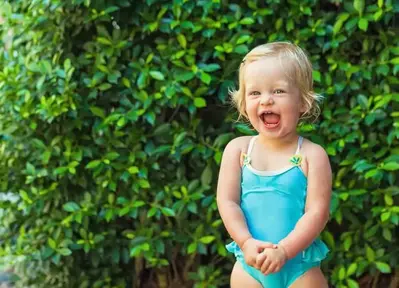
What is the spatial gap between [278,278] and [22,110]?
2.09 meters

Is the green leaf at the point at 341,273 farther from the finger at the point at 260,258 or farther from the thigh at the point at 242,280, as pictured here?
the finger at the point at 260,258

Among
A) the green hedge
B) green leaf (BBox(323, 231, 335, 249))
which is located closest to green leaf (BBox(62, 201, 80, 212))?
the green hedge

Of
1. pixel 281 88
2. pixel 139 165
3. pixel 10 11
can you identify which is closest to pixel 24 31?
pixel 10 11

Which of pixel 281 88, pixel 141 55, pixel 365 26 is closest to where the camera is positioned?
pixel 281 88

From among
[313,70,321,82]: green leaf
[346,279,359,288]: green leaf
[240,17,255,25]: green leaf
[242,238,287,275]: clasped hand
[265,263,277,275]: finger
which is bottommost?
[346,279,359,288]: green leaf

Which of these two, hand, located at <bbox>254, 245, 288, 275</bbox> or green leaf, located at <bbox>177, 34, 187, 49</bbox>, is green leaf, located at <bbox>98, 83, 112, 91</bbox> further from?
hand, located at <bbox>254, 245, 288, 275</bbox>

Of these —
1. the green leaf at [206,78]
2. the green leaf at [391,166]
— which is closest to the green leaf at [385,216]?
the green leaf at [391,166]

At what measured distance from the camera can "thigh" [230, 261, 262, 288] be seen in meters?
3.27

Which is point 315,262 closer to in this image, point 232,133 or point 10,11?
point 232,133

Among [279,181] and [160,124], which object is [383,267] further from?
[279,181]

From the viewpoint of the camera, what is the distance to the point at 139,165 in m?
4.82

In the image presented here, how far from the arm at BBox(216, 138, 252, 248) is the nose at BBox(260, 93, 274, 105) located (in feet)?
0.81

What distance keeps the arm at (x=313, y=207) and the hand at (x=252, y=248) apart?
0.20 feet

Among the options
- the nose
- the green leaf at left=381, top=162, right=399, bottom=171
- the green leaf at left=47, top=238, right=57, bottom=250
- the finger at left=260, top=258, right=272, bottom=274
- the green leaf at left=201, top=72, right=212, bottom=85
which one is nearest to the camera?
the finger at left=260, top=258, right=272, bottom=274
